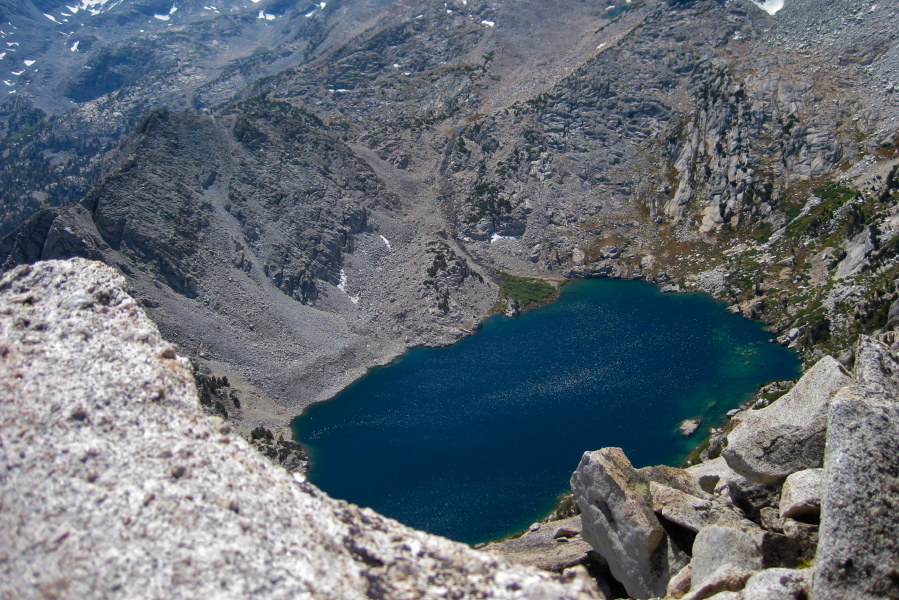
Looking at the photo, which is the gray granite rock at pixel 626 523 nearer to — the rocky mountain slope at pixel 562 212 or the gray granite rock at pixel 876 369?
the rocky mountain slope at pixel 562 212

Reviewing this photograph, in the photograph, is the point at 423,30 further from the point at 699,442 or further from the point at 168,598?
the point at 168,598

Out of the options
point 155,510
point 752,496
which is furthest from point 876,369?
point 155,510

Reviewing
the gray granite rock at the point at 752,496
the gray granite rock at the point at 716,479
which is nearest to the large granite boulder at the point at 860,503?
the gray granite rock at the point at 752,496

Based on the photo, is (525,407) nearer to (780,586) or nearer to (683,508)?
(683,508)

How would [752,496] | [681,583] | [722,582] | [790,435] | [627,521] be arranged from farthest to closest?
[627,521] → [752,496] → [790,435] → [681,583] → [722,582]

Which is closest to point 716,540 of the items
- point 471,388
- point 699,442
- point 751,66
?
point 699,442

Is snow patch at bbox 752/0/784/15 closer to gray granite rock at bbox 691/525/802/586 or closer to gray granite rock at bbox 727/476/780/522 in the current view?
gray granite rock at bbox 727/476/780/522
